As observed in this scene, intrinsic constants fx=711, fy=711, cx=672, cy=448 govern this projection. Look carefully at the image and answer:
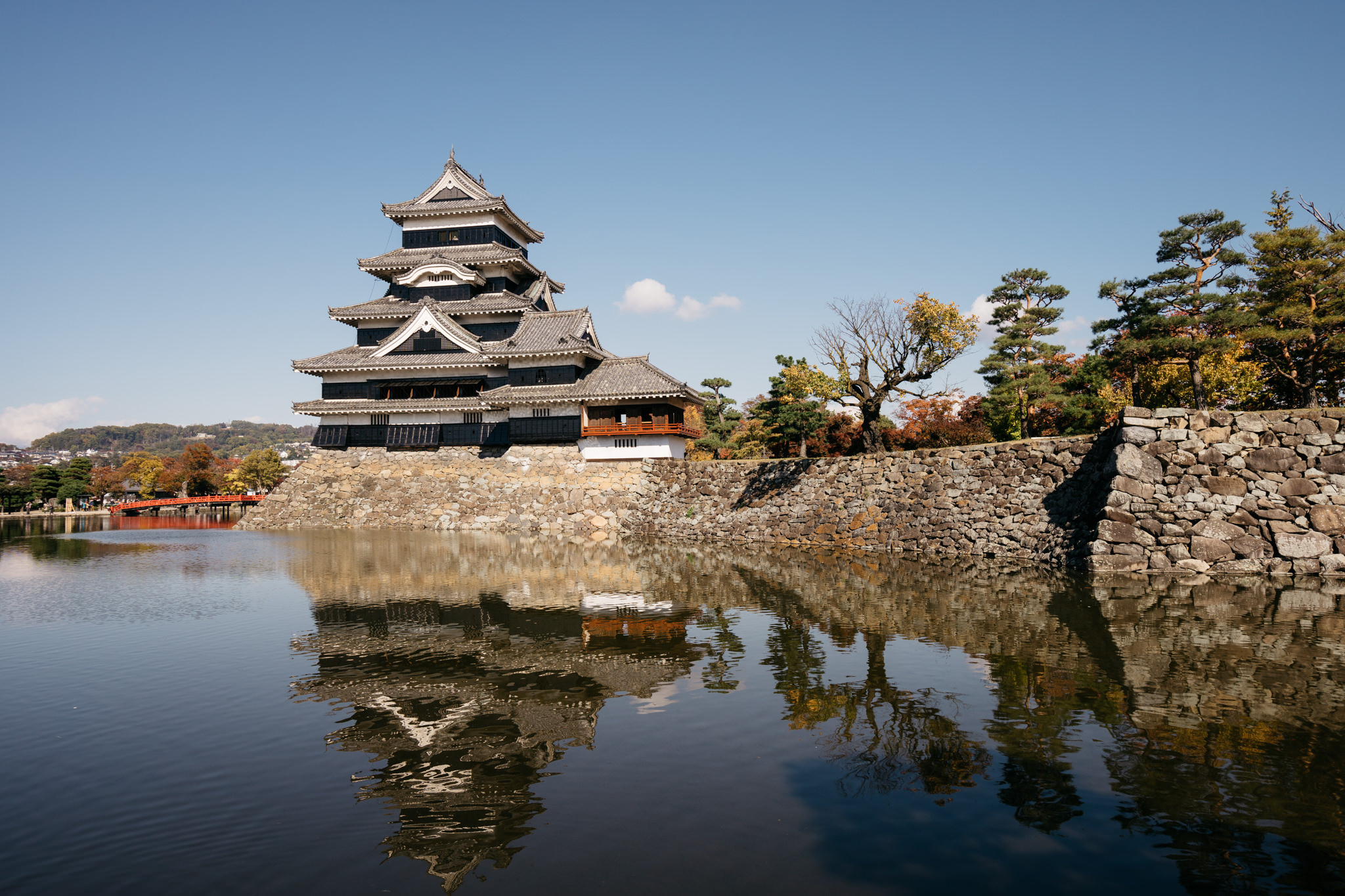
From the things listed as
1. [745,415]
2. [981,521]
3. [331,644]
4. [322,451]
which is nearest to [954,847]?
[331,644]

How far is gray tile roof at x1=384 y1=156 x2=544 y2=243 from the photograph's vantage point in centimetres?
4447

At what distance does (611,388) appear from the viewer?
120ft

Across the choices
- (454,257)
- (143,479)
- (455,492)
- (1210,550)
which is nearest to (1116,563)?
(1210,550)

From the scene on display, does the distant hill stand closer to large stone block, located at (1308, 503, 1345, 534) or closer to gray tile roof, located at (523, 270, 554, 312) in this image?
gray tile roof, located at (523, 270, 554, 312)

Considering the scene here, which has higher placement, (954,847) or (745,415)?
(745,415)

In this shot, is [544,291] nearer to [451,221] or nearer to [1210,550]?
[451,221]

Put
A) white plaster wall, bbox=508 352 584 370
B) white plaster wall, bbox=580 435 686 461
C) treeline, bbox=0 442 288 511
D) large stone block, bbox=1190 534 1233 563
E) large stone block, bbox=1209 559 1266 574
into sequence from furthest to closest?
treeline, bbox=0 442 288 511 → white plaster wall, bbox=508 352 584 370 → white plaster wall, bbox=580 435 686 461 → large stone block, bbox=1190 534 1233 563 → large stone block, bbox=1209 559 1266 574

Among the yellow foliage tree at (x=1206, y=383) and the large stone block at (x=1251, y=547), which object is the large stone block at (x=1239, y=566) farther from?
the yellow foliage tree at (x=1206, y=383)

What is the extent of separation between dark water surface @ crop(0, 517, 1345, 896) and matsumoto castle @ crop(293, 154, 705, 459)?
71.5 feet

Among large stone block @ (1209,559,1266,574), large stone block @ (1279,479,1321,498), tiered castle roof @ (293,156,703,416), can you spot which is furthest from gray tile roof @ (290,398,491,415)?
large stone block @ (1279,479,1321,498)

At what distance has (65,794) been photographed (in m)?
6.52

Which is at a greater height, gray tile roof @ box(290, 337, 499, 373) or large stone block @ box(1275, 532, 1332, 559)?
gray tile roof @ box(290, 337, 499, 373)

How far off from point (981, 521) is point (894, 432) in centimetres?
1317

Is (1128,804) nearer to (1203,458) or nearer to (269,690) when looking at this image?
(269,690)
